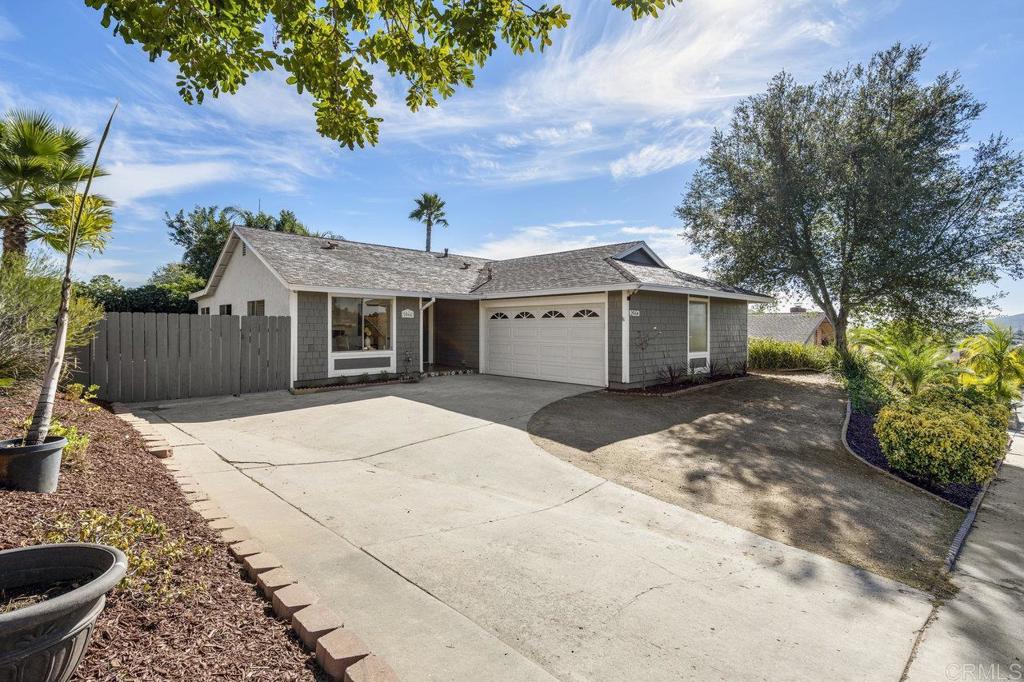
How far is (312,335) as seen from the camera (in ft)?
39.4

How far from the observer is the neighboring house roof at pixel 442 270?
12.4 m

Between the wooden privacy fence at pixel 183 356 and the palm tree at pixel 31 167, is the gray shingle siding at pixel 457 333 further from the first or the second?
the palm tree at pixel 31 167

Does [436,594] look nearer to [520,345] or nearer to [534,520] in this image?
[534,520]

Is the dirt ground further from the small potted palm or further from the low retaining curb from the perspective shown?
the small potted palm

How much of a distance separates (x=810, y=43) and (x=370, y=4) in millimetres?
7105

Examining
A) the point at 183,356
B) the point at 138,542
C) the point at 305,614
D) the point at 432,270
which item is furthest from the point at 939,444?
the point at 432,270

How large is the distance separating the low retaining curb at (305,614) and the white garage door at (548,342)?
987 cm

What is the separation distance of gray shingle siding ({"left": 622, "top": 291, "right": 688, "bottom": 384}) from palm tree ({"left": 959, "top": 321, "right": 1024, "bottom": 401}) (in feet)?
22.1

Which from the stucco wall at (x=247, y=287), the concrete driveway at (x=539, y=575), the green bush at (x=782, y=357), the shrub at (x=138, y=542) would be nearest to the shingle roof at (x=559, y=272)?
the stucco wall at (x=247, y=287)

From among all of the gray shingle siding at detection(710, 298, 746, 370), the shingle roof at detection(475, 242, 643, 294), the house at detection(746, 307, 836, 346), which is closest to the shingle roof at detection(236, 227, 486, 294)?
the shingle roof at detection(475, 242, 643, 294)

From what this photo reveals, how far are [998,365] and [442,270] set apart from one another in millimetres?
15273

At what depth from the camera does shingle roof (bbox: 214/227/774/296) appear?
1247cm

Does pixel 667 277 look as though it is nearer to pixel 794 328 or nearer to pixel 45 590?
pixel 45 590

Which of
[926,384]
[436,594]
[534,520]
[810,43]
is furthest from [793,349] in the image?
[436,594]
